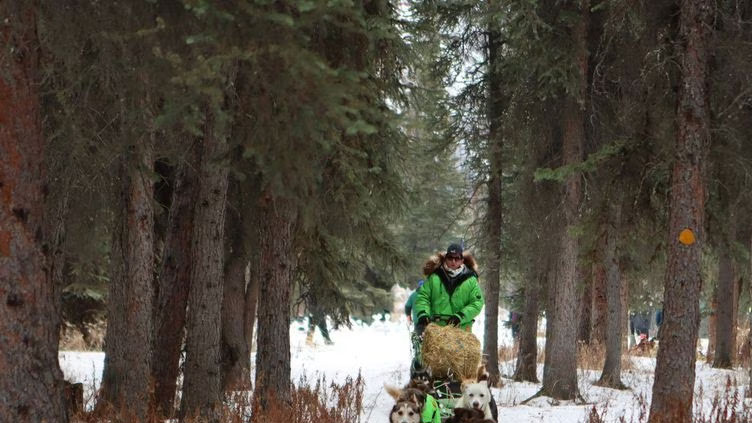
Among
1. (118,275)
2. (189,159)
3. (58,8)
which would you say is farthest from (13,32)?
(118,275)

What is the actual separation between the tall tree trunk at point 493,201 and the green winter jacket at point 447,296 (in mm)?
7593

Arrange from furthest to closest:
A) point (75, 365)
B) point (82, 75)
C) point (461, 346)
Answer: point (75, 365) → point (461, 346) → point (82, 75)

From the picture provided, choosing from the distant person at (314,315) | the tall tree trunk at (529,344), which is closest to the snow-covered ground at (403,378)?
the distant person at (314,315)

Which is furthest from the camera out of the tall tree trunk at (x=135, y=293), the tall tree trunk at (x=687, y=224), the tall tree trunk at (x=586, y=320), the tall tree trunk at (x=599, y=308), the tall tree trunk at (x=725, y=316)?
the tall tree trunk at (x=586, y=320)

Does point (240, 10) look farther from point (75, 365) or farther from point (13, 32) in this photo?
point (75, 365)

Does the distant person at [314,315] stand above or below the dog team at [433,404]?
above

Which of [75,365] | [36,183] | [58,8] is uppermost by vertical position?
[58,8]

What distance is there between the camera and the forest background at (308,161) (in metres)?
6.53

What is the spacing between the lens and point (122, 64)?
7484 mm

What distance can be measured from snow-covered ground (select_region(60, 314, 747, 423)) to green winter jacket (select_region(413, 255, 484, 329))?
2.18 m

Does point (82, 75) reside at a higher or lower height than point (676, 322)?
higher

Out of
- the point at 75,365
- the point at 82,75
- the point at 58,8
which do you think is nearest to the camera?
the point at 58,8

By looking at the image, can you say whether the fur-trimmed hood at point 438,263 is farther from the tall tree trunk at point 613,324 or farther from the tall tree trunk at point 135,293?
the tall tree trunk at point 613,324

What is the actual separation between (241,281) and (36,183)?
9.95m
